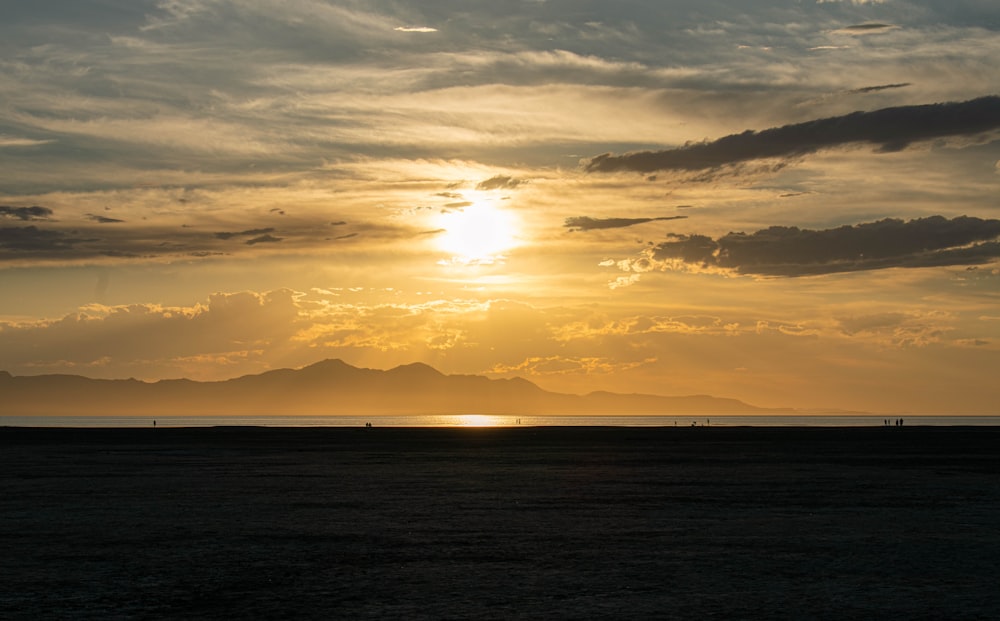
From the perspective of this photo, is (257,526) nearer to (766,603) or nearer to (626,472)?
(766,603)

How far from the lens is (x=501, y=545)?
3288 centimetres

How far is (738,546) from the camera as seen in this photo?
32688 mm

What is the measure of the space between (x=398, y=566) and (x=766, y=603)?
402 inches

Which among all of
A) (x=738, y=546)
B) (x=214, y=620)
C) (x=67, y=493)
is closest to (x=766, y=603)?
(x=738, y=546)

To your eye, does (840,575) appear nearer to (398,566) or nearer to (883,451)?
(398,566)

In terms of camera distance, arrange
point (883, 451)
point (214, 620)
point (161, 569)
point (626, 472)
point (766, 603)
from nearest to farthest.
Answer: point (214, 620), point (766, 603), point (161, 569), point (626, 472), point (883, 451)

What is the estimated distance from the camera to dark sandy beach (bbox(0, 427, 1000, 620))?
2372 centimetres

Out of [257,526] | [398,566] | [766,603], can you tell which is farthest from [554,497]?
[766,603]

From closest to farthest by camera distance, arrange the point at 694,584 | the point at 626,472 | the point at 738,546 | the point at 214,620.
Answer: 1. the point at 214,620
2. the point at 694,584
3. the point at 738,546
4. the point at 626,472

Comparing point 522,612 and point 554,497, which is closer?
point 522,612

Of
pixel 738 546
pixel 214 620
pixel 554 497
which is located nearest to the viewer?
pixel 214 620

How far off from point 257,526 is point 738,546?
664 inches

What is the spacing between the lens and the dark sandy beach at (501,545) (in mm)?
23719

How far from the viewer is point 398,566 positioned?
2897cm
